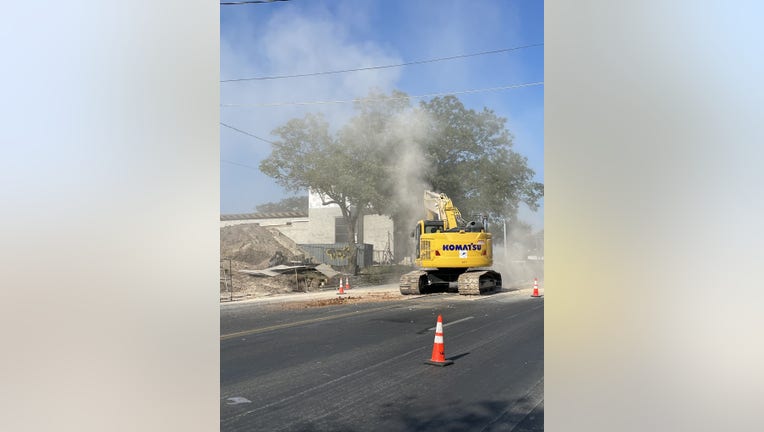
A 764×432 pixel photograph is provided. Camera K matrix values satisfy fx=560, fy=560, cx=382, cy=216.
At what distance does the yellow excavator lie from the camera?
14820 millimetres

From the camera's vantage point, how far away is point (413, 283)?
15.6 meters

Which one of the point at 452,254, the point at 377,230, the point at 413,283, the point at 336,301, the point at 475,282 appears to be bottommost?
the point at 336,301

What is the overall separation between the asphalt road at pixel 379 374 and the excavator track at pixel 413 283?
509cm

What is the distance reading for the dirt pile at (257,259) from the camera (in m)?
16.3

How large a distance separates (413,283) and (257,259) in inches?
244

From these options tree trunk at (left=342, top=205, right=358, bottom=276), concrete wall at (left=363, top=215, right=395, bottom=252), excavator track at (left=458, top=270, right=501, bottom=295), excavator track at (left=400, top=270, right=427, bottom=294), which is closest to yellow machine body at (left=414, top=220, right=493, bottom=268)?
excavator track at (left=458, top=270, right=501, bottom=295)

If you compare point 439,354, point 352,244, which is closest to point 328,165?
point 352,244

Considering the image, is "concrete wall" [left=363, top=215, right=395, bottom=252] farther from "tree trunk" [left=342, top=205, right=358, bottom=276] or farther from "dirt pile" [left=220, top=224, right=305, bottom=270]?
"dirt pile" [left=220, top=224, right=305, bottom=270]

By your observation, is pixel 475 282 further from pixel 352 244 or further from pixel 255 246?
pixel 352 244
